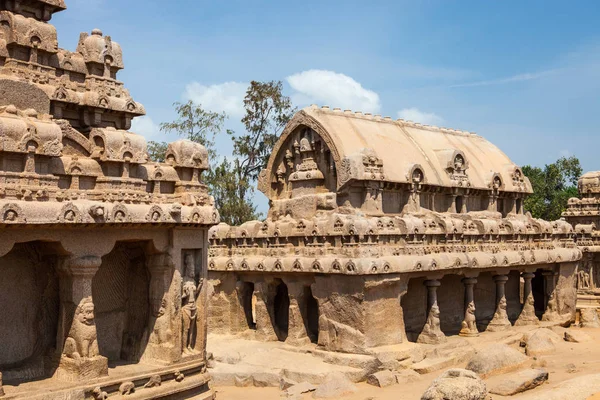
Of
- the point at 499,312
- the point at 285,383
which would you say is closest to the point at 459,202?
the point at 499,312

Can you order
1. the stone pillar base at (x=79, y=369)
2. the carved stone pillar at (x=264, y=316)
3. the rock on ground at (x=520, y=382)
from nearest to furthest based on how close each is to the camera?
the stone pillar base at (x=79, y=369)
the rock on ground at (x=520, y=382)
the carved stone pillar at (x=264, y=316)

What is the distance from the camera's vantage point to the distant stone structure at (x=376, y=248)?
62.2 feet

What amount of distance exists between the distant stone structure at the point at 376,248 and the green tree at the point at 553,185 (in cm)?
3290

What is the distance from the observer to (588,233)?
103 feet

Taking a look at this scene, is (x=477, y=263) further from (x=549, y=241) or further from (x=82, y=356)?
(x=82, y=356)

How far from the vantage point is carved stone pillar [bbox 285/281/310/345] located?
20.2 m

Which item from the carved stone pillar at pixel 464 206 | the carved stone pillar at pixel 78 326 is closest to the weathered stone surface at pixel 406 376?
the carved stone pillar at pixel 78 326

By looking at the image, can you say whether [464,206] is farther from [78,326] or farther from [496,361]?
[78,326]

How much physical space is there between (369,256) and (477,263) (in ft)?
16.9

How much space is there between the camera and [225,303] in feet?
74.4

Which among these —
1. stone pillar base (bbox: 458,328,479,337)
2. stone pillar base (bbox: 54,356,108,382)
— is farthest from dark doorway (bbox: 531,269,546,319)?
stone pillar base (bbox: 54,356,108,382)

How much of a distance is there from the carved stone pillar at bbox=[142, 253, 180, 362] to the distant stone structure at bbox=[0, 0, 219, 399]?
0.02 meters

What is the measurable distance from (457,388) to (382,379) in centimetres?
486

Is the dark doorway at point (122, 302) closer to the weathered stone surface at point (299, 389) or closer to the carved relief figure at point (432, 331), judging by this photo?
the weathered stone surface at point (299, 389)
